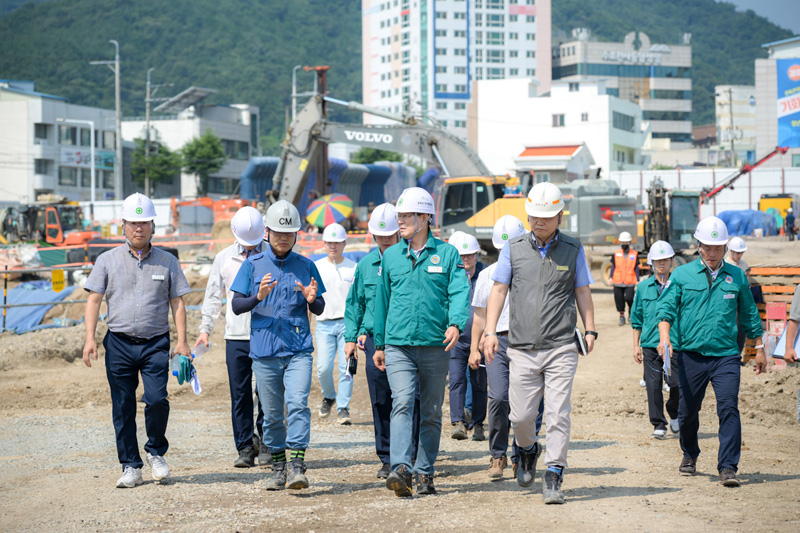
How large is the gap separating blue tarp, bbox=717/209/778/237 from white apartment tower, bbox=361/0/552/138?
89.5m

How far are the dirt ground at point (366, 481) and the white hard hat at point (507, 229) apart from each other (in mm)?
1972

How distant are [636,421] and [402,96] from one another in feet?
470

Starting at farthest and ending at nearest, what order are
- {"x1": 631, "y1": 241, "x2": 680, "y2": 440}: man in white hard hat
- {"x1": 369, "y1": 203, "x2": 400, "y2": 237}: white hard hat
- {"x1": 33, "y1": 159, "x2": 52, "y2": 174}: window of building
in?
{"x1": 33, "y1": 159, "x2": 52, "y2": 174}: window of building, {"x1": 631, "y1": 241, "x2": 680, "y2": 440}: man in white hard hat, {"x1": 369, "y1": 203, "x2": 400, "y2": 237}: white hard hat

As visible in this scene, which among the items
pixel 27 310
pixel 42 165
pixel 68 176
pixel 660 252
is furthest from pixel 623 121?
pixel 660 252

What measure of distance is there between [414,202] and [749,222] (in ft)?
162

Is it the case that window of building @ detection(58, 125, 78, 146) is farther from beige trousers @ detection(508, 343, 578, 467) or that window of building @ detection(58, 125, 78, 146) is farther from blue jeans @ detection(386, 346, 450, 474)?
beige trousers @ detection(508, 343, 578, 467)

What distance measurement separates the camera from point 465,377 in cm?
955

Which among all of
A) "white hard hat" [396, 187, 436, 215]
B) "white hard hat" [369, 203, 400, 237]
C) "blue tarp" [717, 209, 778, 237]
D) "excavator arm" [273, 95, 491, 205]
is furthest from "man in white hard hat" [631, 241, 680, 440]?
"blue tarp" [717, 209, 778, 237]

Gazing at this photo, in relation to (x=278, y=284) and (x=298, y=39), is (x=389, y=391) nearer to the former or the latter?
(x=278, y=284)

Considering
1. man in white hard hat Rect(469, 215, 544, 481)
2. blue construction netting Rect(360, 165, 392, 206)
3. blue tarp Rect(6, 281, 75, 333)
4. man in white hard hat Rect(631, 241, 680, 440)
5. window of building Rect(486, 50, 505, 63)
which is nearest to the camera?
man in white hard hat Rect(469, 215, 544, 481)

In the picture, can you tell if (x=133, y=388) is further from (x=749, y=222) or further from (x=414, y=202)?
(x=749, y=222)

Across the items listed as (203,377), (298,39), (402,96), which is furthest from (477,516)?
(298,39)

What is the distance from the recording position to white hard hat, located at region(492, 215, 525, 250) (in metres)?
8.48

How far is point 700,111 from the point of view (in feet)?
647
